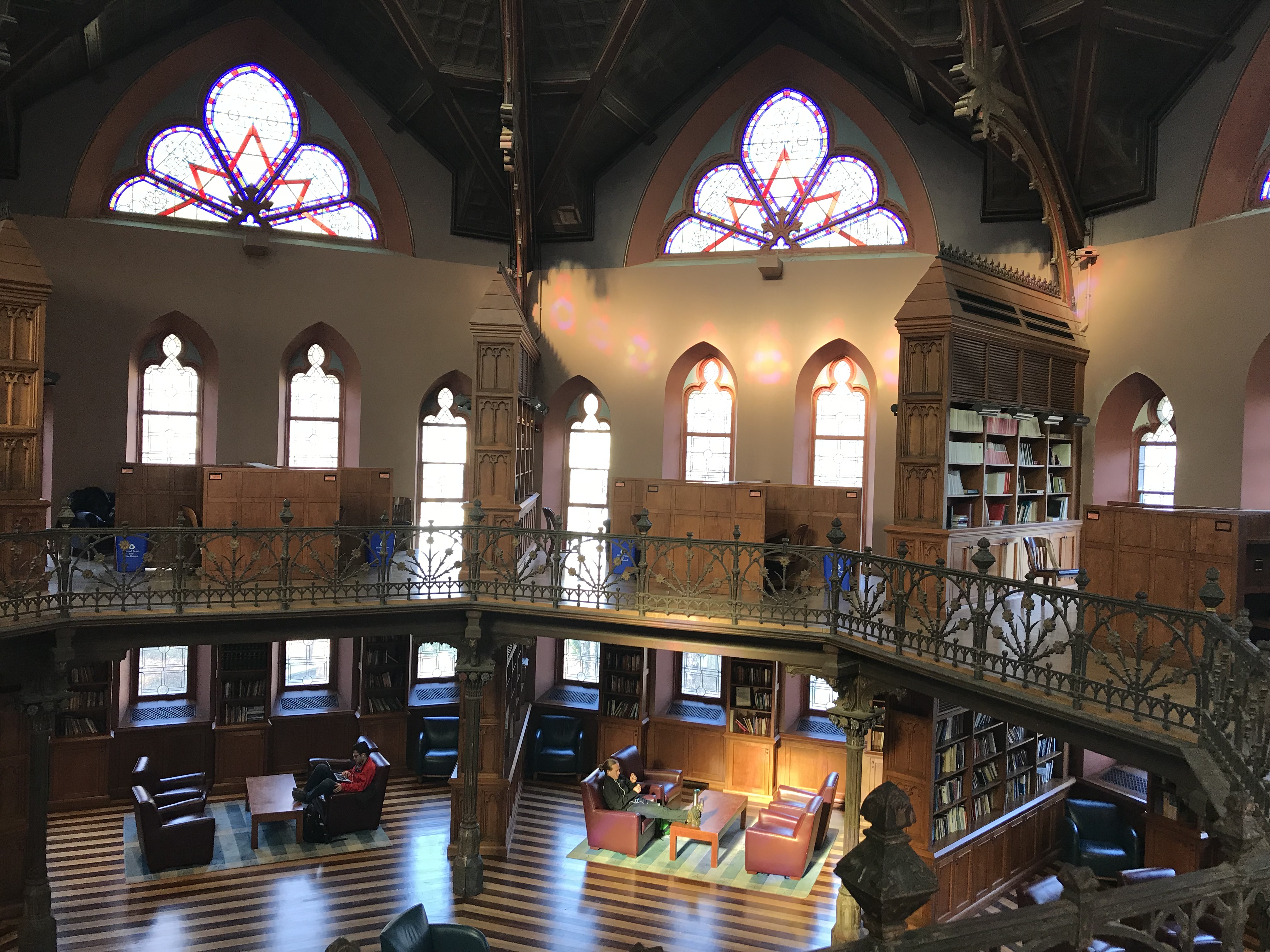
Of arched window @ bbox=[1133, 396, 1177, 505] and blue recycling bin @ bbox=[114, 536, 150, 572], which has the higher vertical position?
arched window @ bbox=[1133, 396, 1177, 505]

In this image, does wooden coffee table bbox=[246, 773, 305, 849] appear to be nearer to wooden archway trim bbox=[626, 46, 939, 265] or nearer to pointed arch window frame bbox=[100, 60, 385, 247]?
pointed arch window frame bbox=[100, 60, 385, 247]

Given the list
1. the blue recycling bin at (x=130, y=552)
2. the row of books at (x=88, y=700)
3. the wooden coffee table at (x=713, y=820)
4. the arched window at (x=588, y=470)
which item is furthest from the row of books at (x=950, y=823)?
the row of books at (x=88, y=700)

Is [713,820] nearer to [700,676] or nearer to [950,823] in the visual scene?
[950,823]

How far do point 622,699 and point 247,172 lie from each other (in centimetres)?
865

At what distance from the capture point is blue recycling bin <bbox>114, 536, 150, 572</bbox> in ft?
30.1

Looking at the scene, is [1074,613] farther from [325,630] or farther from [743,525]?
[325,630]

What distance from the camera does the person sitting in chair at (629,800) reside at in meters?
10.6

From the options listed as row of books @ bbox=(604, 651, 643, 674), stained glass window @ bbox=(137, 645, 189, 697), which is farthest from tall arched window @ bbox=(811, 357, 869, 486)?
stained glass window @ bbox=(137, 645, 189, 697)

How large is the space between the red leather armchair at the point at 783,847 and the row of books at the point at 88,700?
7.99 m

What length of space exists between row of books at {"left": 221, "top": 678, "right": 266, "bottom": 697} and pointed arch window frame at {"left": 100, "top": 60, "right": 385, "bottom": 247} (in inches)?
229

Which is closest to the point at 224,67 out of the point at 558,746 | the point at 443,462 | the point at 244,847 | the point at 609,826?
the point at 443,462

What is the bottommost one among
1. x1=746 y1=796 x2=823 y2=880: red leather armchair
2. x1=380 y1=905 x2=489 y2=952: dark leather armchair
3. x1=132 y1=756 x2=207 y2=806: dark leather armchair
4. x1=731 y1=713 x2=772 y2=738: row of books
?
x1=746 y1=796 x2=823 y2=880: red leather armchair

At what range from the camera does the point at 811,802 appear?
35.6ft

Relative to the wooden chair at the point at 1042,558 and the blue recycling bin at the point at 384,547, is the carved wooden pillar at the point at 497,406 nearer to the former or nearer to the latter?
the blue recycling bin at the point at 384,547
